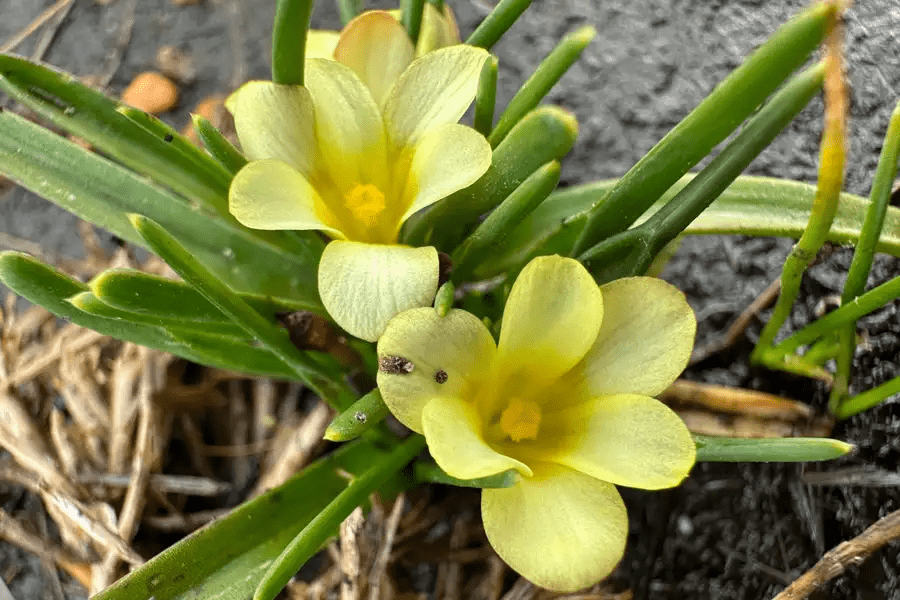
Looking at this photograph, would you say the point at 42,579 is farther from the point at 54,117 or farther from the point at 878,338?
the point at 878,338

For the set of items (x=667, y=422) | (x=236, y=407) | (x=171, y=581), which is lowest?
(x=236, y=407)

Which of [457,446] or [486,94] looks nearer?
[457,446]

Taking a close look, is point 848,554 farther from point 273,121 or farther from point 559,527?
point 273,121

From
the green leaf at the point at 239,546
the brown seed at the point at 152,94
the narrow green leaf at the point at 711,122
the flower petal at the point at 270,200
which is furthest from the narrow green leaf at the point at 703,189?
the brown seed at the point at 152,94

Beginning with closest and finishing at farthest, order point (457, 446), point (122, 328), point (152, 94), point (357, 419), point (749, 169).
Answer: point (457, 446) < point (357, 419) < point (122, 328) < point (749, 169) < point (152, 94)

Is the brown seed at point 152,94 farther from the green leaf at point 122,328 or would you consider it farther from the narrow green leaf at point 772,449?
the narrow green leaf at point 772,449

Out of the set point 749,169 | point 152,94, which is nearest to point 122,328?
point 152,94

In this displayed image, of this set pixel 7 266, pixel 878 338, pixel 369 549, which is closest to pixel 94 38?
pixel 7 266
